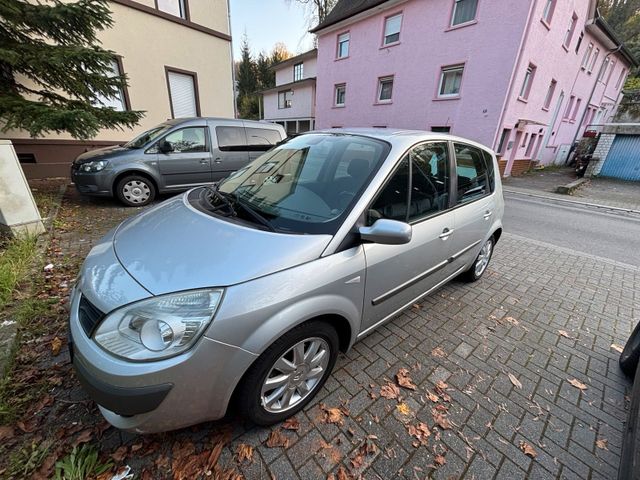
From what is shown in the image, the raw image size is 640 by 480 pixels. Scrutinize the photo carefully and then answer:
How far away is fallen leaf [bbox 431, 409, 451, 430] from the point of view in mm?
1907

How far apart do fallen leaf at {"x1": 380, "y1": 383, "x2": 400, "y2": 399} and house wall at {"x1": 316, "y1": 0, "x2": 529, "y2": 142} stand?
13.1 metres

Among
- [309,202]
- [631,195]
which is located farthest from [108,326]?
[631,195]

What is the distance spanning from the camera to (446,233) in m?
2.53

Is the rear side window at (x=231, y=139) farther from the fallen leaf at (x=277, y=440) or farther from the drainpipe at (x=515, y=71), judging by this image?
the drainpipe at (x=515, y=71)

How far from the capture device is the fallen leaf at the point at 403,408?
1990 mm

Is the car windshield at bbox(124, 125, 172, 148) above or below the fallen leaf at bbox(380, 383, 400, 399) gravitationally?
above

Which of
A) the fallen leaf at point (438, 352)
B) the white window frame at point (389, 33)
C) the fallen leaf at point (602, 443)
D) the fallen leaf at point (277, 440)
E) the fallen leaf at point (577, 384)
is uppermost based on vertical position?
the white window frame at point (389, 33)

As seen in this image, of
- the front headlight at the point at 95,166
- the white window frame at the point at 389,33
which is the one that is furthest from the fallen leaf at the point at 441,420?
the white window frame at the point at 389,33

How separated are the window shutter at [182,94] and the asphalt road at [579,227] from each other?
37.0 ft

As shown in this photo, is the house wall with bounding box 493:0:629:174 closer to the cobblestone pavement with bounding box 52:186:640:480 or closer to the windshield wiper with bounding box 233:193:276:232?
the cobblestone pavement with bounding box 52:186:640:480

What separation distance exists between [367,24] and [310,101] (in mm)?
9575

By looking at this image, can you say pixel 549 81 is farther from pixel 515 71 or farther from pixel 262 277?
pixel 262 277

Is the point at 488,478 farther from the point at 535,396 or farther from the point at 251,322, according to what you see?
the point at 251,322

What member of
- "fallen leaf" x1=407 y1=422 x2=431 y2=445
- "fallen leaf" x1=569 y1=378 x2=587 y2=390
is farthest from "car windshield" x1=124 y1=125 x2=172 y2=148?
"fallen leaf" x1=569 y1=378 x2=587 y2=390
